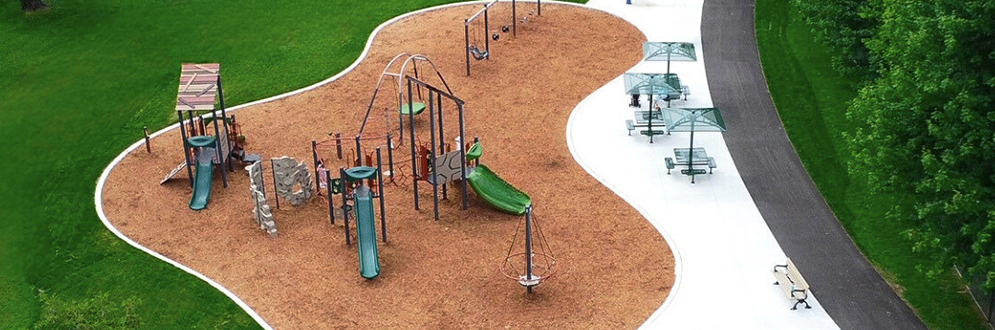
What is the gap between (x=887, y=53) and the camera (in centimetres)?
2633

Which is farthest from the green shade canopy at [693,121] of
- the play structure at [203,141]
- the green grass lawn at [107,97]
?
the green grass lawn at [107,97]

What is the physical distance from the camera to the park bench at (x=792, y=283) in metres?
26.3

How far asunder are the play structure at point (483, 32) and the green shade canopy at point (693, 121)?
942 centimetres

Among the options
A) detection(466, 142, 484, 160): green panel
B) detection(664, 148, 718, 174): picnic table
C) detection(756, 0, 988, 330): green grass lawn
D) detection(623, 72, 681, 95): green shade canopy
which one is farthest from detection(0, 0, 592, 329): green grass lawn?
detection(756, 0, 988, 330): green grass lawn

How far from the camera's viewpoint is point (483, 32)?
42.7 meters

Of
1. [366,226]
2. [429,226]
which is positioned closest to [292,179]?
[366,226]

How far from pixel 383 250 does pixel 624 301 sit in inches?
255

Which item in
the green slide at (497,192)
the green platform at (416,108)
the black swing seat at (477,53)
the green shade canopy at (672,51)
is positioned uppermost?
the green shade canopy at (672,51)

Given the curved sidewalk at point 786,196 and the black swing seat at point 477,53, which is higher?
the black swing seat at point 477,53

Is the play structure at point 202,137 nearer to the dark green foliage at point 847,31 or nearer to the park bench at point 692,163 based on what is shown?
the park bench at point 692,163

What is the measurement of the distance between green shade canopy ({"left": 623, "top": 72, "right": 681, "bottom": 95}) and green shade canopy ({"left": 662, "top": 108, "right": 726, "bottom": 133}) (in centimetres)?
236

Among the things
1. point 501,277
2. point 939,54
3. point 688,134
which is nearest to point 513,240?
point 501,277

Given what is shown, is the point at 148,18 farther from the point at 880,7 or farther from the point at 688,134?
the point at 880,7

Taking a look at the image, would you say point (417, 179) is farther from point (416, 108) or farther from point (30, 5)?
point (30, 5)
